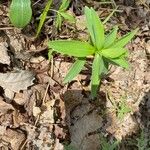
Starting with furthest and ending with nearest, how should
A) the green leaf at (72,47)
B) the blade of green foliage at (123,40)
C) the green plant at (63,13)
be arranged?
1. the green plant at (63,13)
2. the blade of green foliage at (123,40)
3. the green leaf at (72,47)

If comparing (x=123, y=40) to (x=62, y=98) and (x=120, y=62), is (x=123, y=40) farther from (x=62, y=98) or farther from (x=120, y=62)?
(x=62, y=98)

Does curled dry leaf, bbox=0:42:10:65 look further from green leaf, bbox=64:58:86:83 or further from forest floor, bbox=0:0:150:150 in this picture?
green leaf, bbox=64:58:86:83

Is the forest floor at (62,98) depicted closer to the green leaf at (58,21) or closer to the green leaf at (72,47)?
the green leaf at (58,21)

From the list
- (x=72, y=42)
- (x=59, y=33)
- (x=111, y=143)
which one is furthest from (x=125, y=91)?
(x=72, y=42)

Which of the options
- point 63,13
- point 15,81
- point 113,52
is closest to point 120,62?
point 113,52

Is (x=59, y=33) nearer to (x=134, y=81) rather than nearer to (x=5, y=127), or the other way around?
(x=134, y=81)

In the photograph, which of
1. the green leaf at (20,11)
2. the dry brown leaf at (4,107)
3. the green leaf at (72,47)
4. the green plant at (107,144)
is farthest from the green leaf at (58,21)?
the green plant at (107,144)

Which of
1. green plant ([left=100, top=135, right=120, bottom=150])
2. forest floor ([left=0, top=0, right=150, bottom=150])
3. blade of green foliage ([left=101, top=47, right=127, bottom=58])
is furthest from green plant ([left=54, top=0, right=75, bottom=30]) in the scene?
green plant ([left=100, top=135, right=120, bottom=150])
